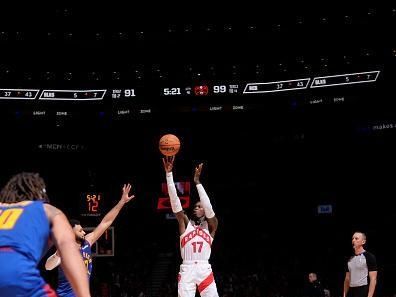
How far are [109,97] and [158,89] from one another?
1762 millimetres

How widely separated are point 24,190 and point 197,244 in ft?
17.5

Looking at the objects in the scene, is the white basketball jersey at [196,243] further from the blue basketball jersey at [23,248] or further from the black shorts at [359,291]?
the blue basketball jersey at [23,248]

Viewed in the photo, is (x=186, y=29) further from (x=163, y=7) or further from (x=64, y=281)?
(x=64, y=281)

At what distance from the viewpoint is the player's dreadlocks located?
12.4ft

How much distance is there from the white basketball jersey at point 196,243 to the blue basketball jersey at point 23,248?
5.38 m

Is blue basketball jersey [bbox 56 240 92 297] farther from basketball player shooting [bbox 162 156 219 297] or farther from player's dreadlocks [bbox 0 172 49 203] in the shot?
player's dreadlocks [bbox 0 172 49 203]

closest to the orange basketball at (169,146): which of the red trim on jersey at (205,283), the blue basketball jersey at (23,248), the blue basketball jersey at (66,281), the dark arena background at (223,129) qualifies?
the red trim on jersey at (205,283)

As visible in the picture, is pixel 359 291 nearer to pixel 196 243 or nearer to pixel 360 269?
pixel 360 269

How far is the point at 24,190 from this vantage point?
3.79 metres

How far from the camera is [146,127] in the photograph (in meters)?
25.6

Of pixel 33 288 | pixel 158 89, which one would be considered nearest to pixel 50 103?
pixel 158 89

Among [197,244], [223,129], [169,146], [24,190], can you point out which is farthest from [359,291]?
[223,129]

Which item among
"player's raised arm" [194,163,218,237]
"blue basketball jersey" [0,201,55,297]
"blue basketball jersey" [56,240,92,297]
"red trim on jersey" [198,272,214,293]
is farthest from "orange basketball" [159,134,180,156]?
"blue basketball jersey" [0,201,55,297]

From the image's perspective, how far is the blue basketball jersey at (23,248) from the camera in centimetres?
341
